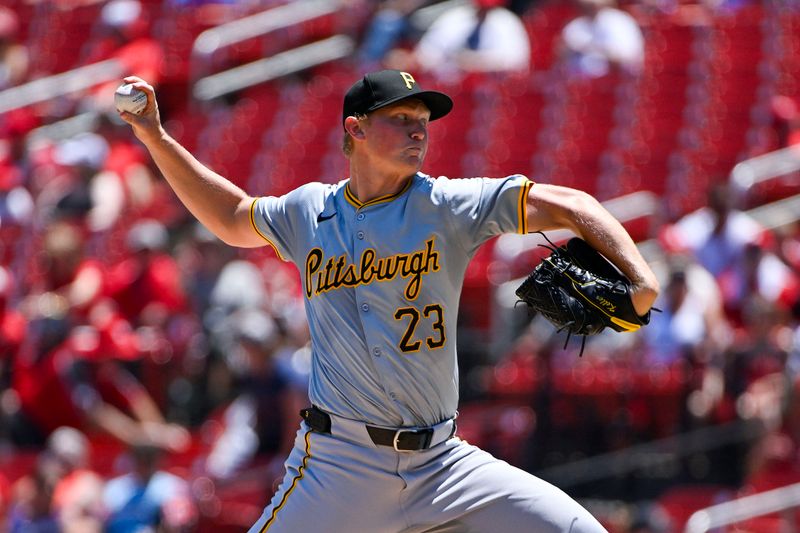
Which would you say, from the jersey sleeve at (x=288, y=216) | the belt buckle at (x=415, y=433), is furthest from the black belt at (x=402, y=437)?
the jersey sleeve at (x=288, y=216)

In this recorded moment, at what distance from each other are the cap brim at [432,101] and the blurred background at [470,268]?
9.99 ft

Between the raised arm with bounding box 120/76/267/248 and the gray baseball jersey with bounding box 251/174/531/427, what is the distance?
31 cm

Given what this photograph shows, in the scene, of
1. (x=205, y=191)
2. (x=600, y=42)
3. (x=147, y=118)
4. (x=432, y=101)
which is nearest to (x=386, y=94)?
(x=432, y=101)

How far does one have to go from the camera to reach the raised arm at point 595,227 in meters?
3.35

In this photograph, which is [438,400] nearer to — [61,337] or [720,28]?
[61,337]

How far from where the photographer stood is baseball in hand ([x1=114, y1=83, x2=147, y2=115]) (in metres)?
3.86

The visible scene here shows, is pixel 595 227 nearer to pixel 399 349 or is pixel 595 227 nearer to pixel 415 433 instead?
pixel 399 349

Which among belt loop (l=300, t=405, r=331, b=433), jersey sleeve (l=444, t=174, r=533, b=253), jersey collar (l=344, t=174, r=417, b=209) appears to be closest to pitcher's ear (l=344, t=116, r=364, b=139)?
jersey collar (l=344, t=174, r=417, b=209)

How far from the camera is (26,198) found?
988 cm

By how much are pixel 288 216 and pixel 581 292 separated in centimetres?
93

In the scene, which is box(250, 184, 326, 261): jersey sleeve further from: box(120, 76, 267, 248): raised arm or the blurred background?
the blurred background

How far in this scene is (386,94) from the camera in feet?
12.0

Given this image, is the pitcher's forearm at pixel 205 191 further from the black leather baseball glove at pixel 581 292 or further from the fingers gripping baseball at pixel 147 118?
the black leather baseball glove at pixel 581 292

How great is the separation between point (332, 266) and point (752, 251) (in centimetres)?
438
